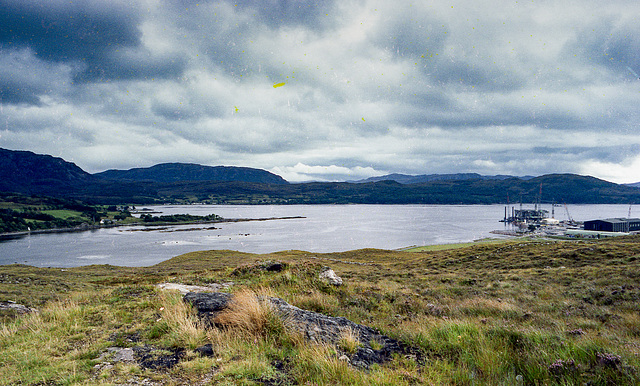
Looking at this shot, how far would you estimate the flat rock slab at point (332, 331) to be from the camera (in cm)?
539

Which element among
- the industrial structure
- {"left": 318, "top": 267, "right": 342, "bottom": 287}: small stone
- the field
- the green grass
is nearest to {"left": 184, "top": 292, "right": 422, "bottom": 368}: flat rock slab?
the field

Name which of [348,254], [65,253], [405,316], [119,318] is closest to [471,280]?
[405,316]

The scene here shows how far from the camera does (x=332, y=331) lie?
5.98 meters

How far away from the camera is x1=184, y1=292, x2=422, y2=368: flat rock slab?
5.39 m

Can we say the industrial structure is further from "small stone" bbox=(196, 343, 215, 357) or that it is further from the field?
"small stone" bbox=(196, 343, 215, 357)

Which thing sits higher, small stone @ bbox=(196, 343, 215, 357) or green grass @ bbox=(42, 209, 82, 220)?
small stone @ bbox=(196, 343, 215, 357)

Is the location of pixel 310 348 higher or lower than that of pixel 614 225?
A: higher

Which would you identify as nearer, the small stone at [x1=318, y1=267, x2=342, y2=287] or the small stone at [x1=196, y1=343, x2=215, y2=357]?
the small stone at [x1=196, y1=343, x2=215, y2=357]

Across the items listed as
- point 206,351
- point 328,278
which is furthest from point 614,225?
point 206,351

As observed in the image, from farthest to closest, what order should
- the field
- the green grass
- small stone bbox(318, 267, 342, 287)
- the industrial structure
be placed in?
1. the green grass
2. the industrial structure
3. small stone bbox(318, 267, 342, 287)
4. the field

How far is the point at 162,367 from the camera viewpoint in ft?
16.6

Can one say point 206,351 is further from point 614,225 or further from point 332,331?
point 614,225

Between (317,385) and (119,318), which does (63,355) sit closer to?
(119,318)

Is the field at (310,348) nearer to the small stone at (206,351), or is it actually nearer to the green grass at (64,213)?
the small stone at (206,351)
